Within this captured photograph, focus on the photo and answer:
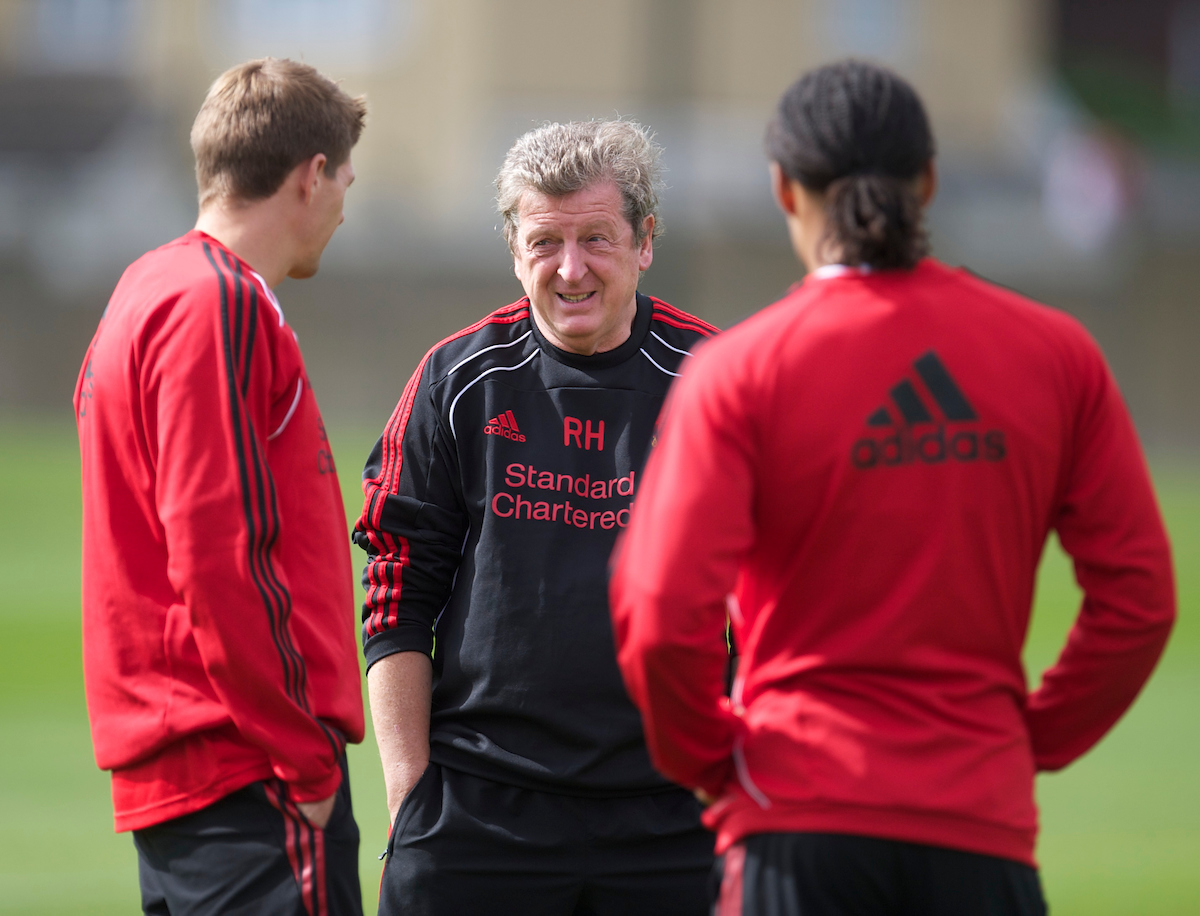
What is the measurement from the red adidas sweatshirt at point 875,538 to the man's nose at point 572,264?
88cm

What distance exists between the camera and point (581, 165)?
2.83m

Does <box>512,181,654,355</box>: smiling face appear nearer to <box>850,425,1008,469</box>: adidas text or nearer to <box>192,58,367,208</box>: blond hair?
<box>192,58,367,208</box>: blond hair

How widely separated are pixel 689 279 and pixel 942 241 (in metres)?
4.71

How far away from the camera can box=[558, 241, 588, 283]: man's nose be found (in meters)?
2.83

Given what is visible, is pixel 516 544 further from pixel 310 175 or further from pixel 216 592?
pixel 310 175

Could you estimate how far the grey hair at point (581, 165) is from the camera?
2.83m

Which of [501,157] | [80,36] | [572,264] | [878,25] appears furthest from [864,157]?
[80,36]

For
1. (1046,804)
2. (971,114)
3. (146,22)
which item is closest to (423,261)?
(146,22)

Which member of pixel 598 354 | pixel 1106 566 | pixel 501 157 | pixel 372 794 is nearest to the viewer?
pixel 1106 566

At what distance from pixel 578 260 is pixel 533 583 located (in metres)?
0.66

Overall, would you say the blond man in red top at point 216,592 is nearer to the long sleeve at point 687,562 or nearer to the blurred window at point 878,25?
the long sleeve at point 687,562

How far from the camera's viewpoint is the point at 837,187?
1.97m

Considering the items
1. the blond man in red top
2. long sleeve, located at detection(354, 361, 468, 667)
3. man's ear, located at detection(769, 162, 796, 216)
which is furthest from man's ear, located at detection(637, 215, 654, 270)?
man's ear, located at detection(769, 162, 796, 216)

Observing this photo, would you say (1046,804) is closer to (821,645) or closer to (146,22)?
(821,645)
